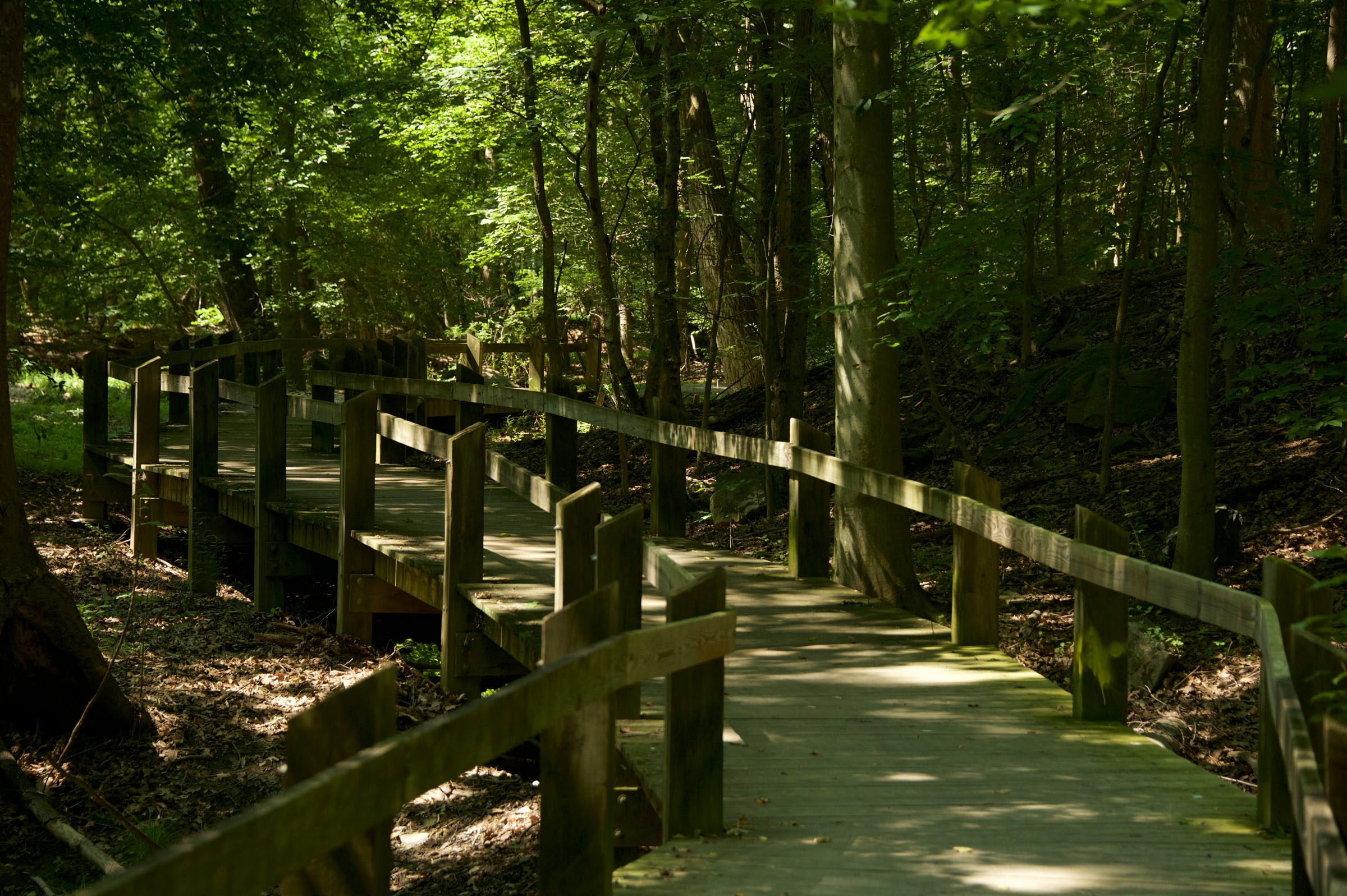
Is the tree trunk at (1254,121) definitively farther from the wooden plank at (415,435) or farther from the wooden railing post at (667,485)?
the wooden plank at (415,435)

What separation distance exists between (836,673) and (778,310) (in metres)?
9.00

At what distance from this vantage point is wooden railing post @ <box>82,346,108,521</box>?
44.4ft

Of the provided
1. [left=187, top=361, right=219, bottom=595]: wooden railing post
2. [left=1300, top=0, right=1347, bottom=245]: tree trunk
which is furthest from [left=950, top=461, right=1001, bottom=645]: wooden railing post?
[left=1300, top=0, right=1347, bottom=245]: tree trunk

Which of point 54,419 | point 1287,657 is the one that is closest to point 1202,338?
point 1287,657

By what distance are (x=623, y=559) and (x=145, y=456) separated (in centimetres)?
929

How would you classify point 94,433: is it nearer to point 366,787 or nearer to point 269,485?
point 269,485

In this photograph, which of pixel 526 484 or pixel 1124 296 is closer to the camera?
pixel 526 484

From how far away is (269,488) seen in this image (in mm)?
9828

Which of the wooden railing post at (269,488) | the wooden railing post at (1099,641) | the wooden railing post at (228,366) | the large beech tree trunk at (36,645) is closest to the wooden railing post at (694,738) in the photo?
the wooden railing post at (1099,641)

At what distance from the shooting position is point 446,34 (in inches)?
781

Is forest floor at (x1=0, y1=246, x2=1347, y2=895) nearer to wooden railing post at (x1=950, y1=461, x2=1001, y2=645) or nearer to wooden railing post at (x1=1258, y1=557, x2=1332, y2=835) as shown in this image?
wooden railing post at (x1=950, y1=461, x2=1001, y2=645)

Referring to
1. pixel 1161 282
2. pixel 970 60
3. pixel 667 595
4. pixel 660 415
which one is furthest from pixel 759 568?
pixel 1161 282

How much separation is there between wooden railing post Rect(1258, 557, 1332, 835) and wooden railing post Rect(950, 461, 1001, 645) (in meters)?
2.22

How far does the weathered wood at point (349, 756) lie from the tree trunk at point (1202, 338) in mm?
7286
